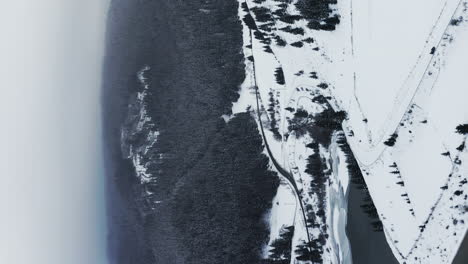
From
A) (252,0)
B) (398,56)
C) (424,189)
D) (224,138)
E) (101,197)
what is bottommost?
(101,197)

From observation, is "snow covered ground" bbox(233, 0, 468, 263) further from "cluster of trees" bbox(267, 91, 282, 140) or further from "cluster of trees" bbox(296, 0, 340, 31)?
"cluster of trees" bbox(296, 0, 340, 31)

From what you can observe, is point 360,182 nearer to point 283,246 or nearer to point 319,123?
point 319,123

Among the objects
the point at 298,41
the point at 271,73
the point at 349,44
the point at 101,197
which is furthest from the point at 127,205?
the point at 349,44

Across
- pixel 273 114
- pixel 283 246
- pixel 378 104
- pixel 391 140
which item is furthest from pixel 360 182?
pixel 273 114

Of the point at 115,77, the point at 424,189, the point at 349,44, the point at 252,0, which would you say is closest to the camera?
the point at 424,189

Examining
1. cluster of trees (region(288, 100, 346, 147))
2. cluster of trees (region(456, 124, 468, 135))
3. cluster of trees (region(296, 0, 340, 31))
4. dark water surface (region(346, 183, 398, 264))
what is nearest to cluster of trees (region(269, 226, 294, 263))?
dark water surface (region(346, 183, 398, 264))

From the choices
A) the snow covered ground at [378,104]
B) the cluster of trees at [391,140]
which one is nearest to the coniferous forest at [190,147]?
the snow covered ground at [378,104]

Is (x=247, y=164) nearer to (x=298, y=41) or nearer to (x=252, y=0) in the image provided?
(x=298, y=41)

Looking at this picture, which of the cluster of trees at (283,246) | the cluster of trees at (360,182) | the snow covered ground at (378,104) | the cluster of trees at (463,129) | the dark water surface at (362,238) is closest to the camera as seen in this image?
the cluster of trees at (463,129)

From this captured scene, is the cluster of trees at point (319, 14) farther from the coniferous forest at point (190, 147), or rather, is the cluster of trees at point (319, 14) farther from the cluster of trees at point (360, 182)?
the cluster of trees at point (360, 182)
